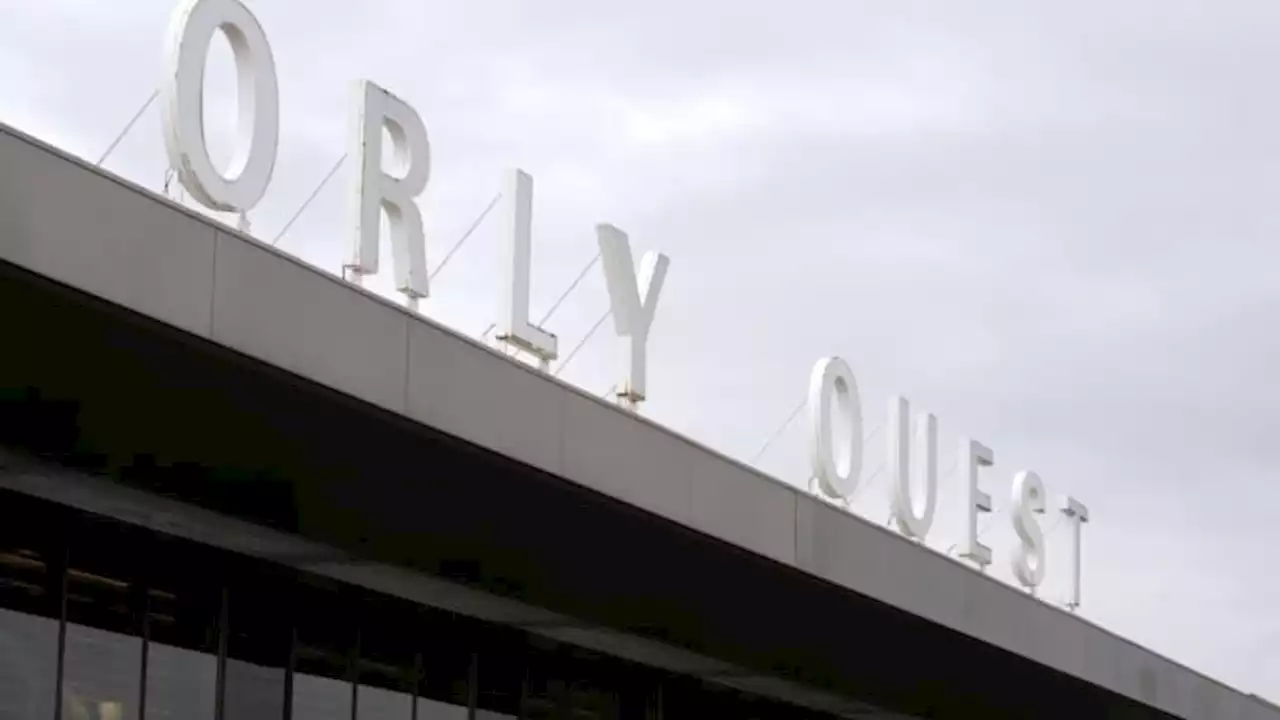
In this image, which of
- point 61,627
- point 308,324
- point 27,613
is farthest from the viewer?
point 61,627

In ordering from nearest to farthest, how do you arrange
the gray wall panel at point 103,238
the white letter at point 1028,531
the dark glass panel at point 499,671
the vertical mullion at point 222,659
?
the gray wall panel at point 103,238 < the vertical mullion at point 222,659 < the dark glass panel at point 499,671 < the white letter at point 1028,531

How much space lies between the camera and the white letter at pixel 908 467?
97.8ft

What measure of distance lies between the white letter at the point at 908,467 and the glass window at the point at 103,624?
10481 mm

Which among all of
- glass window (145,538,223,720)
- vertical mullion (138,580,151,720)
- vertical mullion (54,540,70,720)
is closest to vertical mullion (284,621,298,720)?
glass window (145,538,223,720)

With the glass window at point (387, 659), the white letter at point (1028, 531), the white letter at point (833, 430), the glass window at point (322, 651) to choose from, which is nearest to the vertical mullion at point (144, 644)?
the glass window at point (322, 651)

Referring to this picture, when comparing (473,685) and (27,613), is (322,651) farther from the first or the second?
(27,613)

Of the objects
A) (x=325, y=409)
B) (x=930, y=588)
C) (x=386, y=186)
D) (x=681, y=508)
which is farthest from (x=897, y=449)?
(x=325, y=409)

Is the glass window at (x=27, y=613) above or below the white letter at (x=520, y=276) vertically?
below

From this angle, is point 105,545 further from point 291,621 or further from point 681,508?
point 681,508

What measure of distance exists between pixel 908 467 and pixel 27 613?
41.3 feet

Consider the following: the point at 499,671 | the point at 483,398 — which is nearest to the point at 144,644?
the point at 483,398

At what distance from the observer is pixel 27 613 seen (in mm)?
21328

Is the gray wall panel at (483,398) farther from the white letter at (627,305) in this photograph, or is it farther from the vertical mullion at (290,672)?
the vertical mullion at (290,672)

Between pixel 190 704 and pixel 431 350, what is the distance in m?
4.87
